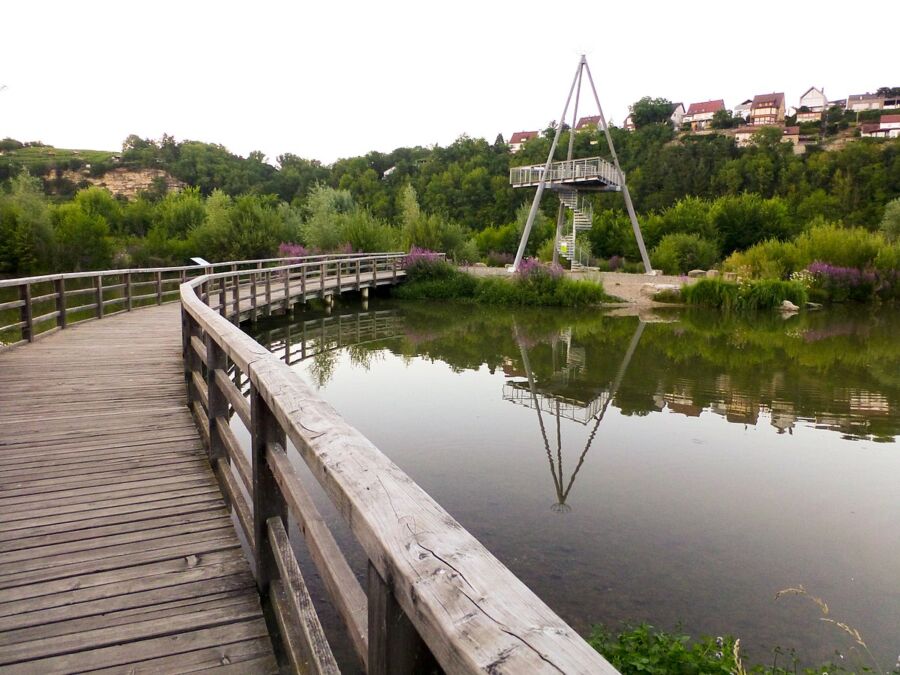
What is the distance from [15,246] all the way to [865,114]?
95.3m

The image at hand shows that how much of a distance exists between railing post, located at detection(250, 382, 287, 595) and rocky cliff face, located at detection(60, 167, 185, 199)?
234 ft

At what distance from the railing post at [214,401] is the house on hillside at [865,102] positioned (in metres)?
115

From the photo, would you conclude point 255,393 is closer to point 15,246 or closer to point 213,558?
point 213,558

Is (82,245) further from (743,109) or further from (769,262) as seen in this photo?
(743,109)

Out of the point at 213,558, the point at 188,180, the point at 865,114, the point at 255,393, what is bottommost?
the point at 213,558

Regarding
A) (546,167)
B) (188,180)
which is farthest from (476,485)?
(188,180)

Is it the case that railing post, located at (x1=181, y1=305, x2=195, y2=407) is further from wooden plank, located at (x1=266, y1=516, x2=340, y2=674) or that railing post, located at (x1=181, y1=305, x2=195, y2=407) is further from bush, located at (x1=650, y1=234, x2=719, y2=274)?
bush, located at (x1=650, y1=234, x2=719, y2=274)

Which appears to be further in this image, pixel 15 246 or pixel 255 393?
pixel 15 246

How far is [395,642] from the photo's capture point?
1.01 meters

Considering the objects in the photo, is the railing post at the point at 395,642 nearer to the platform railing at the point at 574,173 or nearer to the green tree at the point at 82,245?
the platform railing at the point at 574,173

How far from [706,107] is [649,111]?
18837 mm

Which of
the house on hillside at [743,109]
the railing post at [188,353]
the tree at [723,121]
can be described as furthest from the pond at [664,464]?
the house on hillside at [743,109]

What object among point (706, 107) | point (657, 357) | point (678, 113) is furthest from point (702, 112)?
point (657, 357)

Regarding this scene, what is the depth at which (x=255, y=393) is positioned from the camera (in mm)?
2354
